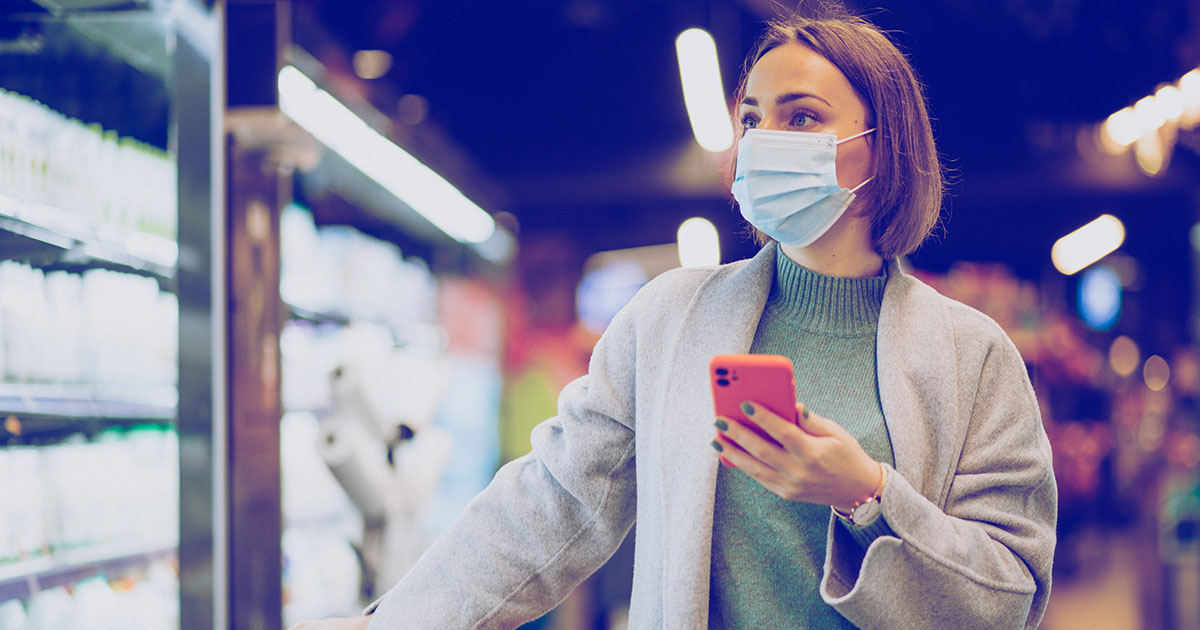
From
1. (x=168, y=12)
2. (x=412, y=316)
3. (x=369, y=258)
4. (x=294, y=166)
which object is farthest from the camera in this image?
(x=412, y=316)

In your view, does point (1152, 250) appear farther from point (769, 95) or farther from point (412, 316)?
point (769, 95)

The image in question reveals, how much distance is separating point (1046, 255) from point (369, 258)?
11.6 m

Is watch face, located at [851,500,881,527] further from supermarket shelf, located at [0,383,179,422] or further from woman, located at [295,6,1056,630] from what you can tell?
supermarket shelf, located at [0,383,179,422]

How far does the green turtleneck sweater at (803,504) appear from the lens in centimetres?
130

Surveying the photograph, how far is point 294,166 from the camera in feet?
9.55

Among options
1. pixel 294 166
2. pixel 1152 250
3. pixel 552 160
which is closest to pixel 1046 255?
pixel 1152 250

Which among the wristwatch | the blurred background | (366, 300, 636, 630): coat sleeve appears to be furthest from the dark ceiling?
the wristwatch

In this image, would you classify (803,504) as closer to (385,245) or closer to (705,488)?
(705,488)

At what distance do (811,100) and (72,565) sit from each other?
1.97m

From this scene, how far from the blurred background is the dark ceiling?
0.04 metres

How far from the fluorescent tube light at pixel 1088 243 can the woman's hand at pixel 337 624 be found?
10337 millimetres

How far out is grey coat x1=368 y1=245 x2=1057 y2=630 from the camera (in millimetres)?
1182

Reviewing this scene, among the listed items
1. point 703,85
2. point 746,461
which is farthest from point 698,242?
point 746,461

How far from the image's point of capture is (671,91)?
8.05 metres
